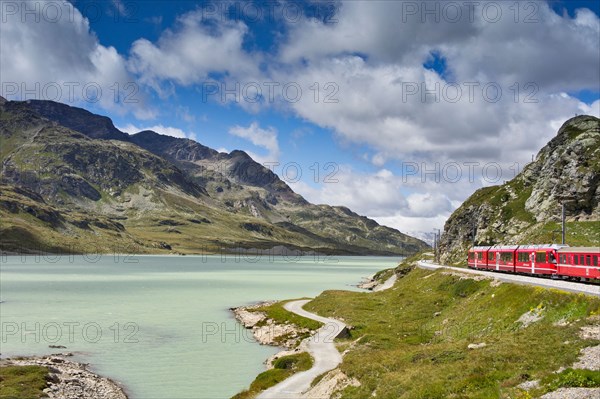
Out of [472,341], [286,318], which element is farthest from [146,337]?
[472,341]

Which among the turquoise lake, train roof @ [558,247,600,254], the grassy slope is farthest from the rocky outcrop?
the turquoise lake

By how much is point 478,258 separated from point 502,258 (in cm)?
1651

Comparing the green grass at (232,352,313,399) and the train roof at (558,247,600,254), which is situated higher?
the train roof at (558,247,600,254)

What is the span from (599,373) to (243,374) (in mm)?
37859

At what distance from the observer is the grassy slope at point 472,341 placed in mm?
25141

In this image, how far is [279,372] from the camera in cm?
4509

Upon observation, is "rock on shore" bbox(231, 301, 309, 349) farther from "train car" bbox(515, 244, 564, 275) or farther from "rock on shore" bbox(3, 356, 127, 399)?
"train car" bbox(515, 244, 564, 275)

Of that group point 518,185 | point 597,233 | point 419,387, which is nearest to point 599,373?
point 419,387

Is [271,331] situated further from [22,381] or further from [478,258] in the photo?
[478,258]

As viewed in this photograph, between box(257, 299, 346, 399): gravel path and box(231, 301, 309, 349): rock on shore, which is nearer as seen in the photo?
box(257, 299, 346, 399): gravel path

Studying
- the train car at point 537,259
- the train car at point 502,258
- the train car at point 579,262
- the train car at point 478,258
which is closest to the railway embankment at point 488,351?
the train car at point 579,262

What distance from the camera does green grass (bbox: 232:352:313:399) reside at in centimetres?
4039

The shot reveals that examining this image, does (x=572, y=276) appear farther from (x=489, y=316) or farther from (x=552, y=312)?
(x=552, y=312)

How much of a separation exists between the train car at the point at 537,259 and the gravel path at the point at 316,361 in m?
29.4
